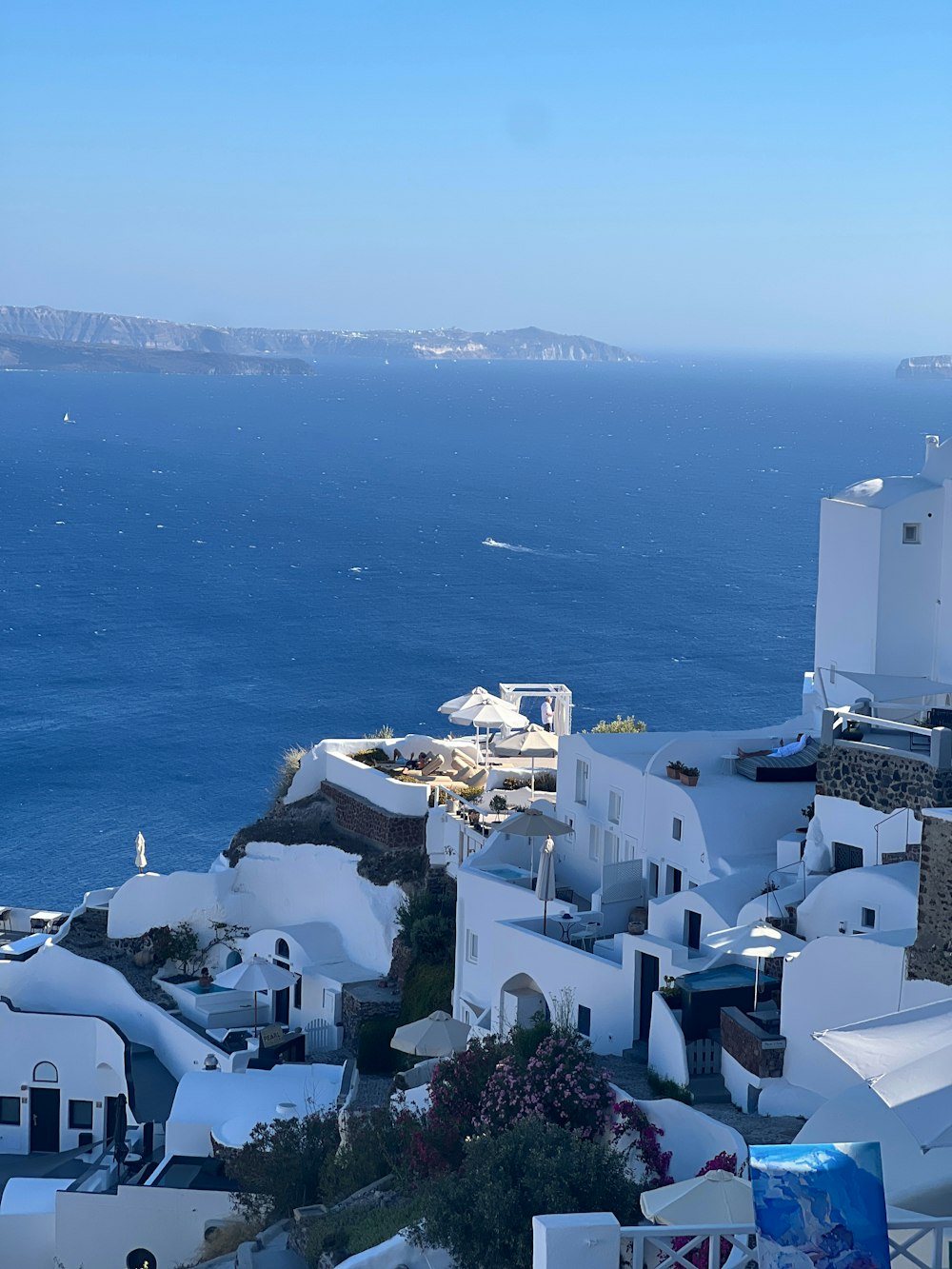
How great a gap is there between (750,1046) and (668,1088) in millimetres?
1179

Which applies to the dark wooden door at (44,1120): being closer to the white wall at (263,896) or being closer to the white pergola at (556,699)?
the white wall at (263,896)

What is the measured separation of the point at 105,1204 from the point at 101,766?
4609 centimetres

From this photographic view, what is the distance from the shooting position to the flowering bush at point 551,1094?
63.7 feet

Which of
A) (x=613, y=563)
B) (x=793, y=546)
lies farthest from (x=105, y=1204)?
(x=793, y=546)

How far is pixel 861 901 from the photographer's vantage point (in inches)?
875

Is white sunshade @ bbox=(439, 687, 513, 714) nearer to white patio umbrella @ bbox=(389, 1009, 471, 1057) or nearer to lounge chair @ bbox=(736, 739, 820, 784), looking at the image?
lounge chair @ bbox=(736, 739, 820, 784)

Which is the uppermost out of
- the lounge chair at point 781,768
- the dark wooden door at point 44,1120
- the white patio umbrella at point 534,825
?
the lounge chair at point 781,768

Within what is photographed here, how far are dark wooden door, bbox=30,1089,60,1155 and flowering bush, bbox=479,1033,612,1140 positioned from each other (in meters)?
15.9

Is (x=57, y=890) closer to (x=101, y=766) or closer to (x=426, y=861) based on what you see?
(x=101, y=766)

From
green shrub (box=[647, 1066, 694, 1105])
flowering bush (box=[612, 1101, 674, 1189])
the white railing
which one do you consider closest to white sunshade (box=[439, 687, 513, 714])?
green shrub (box=[647, 1066, 694, 1105])

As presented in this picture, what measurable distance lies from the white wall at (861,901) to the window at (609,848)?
637 cm

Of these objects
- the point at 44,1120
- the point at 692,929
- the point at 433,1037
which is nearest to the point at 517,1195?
the point at 692,929

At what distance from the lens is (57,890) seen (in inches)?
2238

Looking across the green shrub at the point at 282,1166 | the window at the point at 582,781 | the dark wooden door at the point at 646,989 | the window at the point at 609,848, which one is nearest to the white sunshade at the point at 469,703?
the window at the point at 582,781
